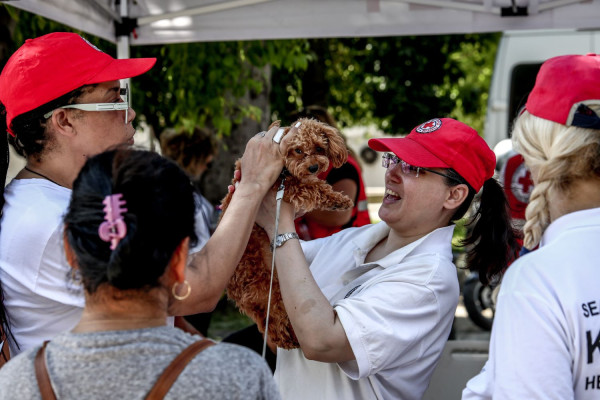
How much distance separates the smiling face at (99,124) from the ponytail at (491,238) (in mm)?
1255

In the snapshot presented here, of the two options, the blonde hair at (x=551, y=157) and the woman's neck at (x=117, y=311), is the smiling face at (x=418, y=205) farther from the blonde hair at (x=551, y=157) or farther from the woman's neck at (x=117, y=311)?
the woman's neck at (x=117, y=311)

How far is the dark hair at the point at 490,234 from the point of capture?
2469 millimetres

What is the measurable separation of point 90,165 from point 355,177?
3219mm

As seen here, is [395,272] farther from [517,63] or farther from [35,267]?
[517,63]

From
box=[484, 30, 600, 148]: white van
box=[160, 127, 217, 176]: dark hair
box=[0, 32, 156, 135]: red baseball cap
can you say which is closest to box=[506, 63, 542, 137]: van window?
box=[484, 30, 600, 148]: white van

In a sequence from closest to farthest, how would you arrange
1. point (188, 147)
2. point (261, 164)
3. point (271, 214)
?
point (261, 164)
point (271, 214)
point (188, 147)

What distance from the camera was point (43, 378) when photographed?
1.34 meters

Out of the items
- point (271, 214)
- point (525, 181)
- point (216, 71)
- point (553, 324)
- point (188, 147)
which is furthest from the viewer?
point (216, 71)

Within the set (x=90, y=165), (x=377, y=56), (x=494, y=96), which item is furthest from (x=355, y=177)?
(x=377, y=56)

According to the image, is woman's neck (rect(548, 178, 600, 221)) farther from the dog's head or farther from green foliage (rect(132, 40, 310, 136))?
green foliage (rect(132, 40, 310, 136))

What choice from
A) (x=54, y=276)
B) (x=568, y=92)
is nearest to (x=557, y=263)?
(x=568, y=92)

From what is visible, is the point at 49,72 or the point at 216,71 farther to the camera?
the point at 216,71

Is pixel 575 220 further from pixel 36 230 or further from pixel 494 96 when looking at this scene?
pixel 494 96

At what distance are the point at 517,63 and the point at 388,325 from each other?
26.2 feet
